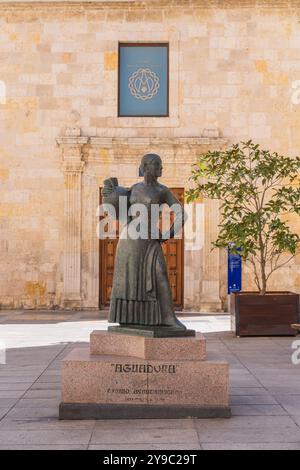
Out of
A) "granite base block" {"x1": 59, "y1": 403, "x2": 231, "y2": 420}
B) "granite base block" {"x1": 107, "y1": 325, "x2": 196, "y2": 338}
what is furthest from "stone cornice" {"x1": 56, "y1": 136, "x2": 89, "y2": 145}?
"granite base block" {"x1": 59, "y1": 403, "x2": 231, "y2": 420}

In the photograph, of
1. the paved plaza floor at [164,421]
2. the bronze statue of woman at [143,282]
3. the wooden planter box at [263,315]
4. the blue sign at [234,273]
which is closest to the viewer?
the paved plaza floor at [164,421]

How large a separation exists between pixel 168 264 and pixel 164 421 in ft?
39.6

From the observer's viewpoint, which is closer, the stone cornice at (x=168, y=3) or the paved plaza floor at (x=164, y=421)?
the paved plaza floor at (x=164, y=421)

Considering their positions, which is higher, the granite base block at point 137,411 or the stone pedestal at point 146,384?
the stone pedestal at point 146,384

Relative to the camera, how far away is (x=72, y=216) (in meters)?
17.8

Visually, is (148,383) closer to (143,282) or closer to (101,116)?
(143,282)

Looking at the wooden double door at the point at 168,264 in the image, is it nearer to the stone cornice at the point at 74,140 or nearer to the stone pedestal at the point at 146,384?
the stone cornice at the point at 74,140

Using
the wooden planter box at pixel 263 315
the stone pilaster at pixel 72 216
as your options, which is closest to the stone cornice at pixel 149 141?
the stone pilaster at pixel 72 216

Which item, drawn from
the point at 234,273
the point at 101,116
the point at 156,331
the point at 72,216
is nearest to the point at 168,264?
the point at 234,273

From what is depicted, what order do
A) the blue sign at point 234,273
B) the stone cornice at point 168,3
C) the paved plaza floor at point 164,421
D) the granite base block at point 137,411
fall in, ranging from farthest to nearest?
the stone cornice at point 168,3 → the blue sign at point 234,273 → the granite base block at point 137,411 → the paved plaza floor at point 164,421

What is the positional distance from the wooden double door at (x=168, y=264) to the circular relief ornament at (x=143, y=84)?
2766 millimetres

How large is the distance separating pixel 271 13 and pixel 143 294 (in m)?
14.0

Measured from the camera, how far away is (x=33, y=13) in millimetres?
18266

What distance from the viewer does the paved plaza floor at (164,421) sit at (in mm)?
5238
